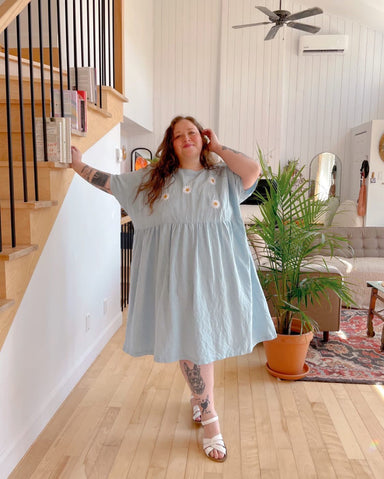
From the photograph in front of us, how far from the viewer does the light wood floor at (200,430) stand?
178 cm

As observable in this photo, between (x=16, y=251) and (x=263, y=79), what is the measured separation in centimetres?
588

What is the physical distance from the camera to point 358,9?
6074mm

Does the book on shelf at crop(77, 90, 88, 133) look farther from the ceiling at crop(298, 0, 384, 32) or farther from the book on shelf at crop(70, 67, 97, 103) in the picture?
the ceiling at crop(298, 0, 384, 32)

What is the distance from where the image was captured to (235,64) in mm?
6586

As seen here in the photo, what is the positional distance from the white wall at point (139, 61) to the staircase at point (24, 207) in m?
2.78

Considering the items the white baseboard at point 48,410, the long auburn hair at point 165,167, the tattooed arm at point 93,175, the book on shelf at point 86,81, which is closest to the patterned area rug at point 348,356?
the white baseboard at point 48,410

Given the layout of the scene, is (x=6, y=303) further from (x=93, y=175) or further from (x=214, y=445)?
(x=214, y=445)

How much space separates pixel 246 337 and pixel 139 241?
0.65 meters

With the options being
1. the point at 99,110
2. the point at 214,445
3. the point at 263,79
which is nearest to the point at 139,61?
the point at 263,79

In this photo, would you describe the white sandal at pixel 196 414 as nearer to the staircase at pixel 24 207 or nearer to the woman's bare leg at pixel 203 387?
the woman's bare leg at pixel 203 387

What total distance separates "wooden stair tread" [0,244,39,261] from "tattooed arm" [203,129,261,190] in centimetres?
90

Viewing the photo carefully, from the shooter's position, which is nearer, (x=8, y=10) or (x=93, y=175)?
(x=8, y=10)

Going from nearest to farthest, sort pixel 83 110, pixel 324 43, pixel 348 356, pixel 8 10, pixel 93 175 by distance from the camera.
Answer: pixel 8 10, pixel 93 175, pixel 83 110, pixel 348 356, pixel 324 43

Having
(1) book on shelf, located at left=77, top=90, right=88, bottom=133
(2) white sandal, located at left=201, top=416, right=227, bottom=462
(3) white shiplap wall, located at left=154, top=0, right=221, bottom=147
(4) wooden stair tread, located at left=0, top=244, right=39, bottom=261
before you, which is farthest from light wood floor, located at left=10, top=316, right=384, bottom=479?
(3) white shiplap wall, located at left=154, top=0, right=221, bottom=147
